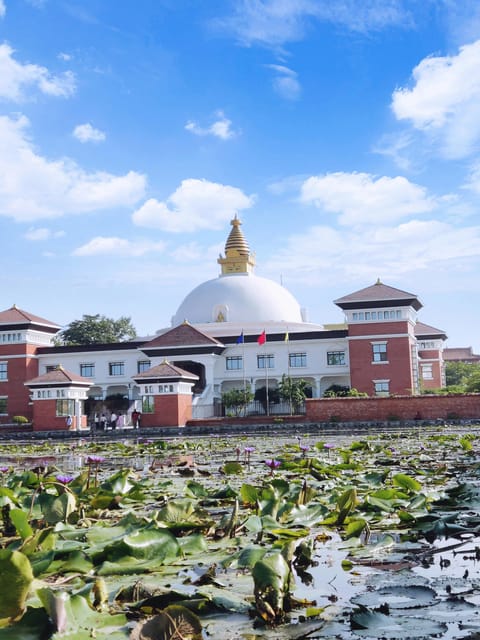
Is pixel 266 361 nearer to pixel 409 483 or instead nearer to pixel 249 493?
pixel 409 483

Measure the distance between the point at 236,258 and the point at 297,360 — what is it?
1403 centimetres

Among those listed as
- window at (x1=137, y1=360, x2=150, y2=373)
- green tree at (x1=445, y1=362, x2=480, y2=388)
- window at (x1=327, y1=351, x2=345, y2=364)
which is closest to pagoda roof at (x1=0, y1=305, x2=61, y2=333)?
window at (x1=137, y1=360, x2=150, y2=373)

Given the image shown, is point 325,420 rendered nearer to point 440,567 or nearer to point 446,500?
point 446,500

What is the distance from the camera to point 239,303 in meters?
46.7

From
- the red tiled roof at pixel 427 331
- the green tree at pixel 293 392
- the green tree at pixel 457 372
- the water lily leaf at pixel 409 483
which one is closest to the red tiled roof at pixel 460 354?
the green tree at pixel 457 372

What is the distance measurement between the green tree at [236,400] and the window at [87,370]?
927 cm

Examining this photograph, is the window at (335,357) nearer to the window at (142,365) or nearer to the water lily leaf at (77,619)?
the window at (142,365)

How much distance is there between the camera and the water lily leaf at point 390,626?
245 centimetres

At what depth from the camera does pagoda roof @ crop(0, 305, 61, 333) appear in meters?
40.9

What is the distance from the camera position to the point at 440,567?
3.40 meters

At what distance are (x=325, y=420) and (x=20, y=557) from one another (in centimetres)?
2701

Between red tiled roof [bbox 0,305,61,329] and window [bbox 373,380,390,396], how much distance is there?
20127mm

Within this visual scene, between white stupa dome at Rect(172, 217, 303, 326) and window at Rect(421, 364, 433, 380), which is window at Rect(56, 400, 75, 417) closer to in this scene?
white stupa dome at Rect(172, 217, 303, 326)

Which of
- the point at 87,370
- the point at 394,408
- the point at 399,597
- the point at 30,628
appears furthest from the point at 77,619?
the point at 87,370
